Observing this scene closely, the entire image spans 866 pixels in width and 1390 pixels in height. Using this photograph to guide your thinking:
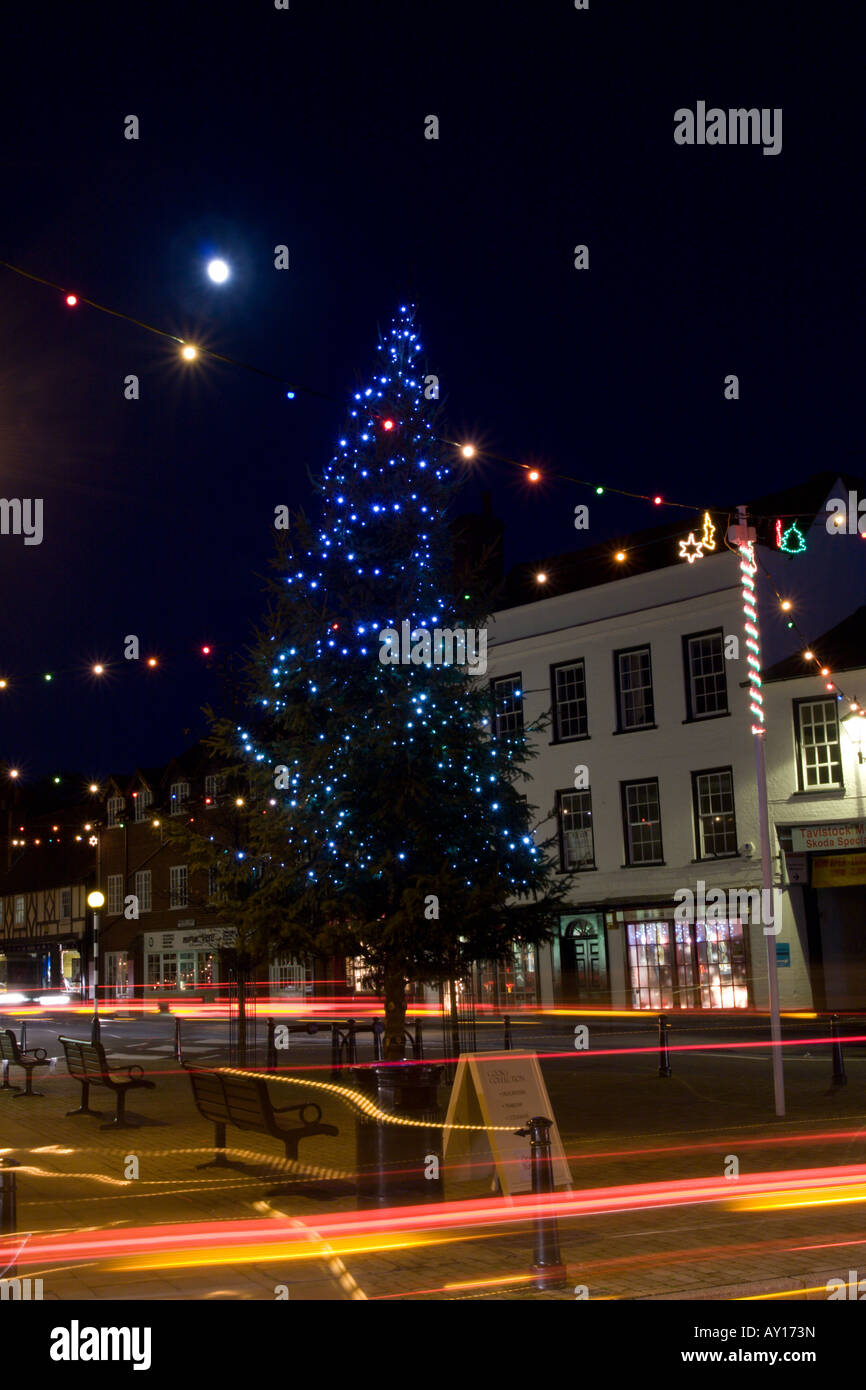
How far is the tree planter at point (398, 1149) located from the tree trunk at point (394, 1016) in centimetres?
578

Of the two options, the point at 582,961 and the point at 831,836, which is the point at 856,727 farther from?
the point at 582,961

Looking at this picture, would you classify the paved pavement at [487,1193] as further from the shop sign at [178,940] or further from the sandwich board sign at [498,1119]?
the shop sign at [178,940]

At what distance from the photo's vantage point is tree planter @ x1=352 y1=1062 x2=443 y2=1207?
32.0 ft

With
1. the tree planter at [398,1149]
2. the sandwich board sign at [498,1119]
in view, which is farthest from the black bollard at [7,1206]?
the sandwich board sign at [498,1119]

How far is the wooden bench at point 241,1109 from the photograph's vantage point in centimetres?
1102

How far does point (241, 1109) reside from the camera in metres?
11.5

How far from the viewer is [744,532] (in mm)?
15805

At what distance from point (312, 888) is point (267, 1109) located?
5.20m

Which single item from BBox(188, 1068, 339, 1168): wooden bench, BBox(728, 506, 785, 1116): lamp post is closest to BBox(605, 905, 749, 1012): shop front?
BBox(728, 506, 785, 1116): lamp post

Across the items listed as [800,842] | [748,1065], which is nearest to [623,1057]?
[748,1065]

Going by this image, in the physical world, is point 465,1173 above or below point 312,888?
below

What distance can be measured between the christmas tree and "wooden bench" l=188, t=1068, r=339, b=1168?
344cm

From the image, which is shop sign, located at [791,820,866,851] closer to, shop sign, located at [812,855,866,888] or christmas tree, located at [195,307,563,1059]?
shop sign, located at [812,855,866,888]
